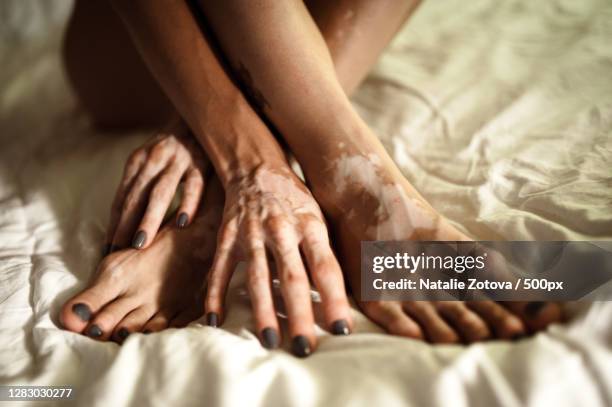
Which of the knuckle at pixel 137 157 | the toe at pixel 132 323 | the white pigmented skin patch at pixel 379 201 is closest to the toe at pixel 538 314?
the white pigmented skin patch at pixel 379 201

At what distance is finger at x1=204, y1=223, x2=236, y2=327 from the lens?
541 mm

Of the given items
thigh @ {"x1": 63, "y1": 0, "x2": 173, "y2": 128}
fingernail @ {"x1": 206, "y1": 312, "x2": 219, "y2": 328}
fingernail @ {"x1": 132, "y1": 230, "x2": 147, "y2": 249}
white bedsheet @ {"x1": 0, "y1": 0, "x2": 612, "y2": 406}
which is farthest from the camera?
thigh @ {"x1": 63, "y1": 0, "x2": 173, "y2": 128}

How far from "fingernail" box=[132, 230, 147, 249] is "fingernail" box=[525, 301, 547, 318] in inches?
17.4

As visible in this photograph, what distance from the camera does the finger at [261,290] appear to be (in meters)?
0.49

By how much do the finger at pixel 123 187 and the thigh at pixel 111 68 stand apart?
0.17m

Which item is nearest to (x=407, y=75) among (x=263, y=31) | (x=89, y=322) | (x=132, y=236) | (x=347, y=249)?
(x=263, y=31)

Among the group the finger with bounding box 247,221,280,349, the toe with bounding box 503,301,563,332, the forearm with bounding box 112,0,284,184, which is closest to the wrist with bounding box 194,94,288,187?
the forearm with bounding box 112,0,284,184

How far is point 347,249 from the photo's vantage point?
1.97 ft

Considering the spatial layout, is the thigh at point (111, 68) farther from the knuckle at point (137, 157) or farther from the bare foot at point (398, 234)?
the bare foot at point (398, 234)

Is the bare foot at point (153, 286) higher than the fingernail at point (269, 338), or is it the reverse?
the bare foot at point (153, 286)

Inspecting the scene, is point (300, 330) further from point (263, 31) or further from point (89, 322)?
point (263, 31)

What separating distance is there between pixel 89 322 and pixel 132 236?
0.47 ft

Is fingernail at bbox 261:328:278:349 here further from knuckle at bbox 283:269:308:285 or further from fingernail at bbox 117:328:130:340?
fingernail at bbox 117:328:130:340

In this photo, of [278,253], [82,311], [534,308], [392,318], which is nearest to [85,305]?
[82,311]
